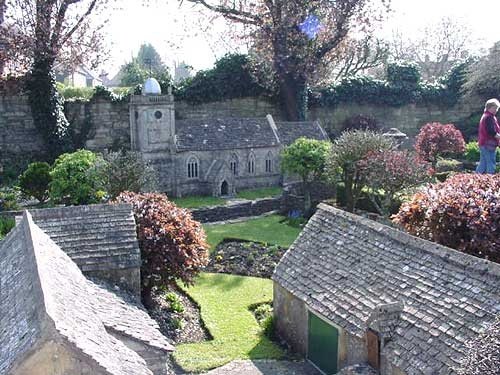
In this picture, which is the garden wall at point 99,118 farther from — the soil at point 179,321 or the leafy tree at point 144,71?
the soil at point 179,321

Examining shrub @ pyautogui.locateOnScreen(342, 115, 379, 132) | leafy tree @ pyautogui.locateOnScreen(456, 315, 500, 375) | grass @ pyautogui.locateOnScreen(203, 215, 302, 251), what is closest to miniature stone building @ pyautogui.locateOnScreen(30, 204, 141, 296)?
grass @ pyautogui.locateOnScreen(203, 215, 302, 251)

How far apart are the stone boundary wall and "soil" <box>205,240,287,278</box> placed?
13.5 feet

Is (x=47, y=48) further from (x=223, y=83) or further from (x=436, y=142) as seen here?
(x=436, y=142)

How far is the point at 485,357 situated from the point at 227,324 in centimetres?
974

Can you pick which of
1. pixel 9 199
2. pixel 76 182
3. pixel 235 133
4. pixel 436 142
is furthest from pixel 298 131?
pixel 9 199

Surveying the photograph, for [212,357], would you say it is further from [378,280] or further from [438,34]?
[438,34]

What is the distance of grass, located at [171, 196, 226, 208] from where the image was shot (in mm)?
30719

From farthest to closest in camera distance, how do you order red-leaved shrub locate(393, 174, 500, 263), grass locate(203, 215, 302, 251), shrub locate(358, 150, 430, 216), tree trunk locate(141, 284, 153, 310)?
grass locate(203, 215, 302, 251) → shrub locate(358, 150, 430, 216) → tree trunk locate(141, 284, 153, 310) → red-leaved shrub locate(393, 174, 500, 263)

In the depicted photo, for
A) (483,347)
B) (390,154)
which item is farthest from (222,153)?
(483,347)

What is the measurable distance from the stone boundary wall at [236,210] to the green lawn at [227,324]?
7519 millimetres

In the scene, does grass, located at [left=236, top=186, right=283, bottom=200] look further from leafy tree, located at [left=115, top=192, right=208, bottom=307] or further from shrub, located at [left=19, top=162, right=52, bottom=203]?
leafy tree, located at [left=115, top=192, right=208, bottom=307]

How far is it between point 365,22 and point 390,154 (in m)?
18.7

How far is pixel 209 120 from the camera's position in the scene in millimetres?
35750

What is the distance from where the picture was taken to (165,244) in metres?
16.0
